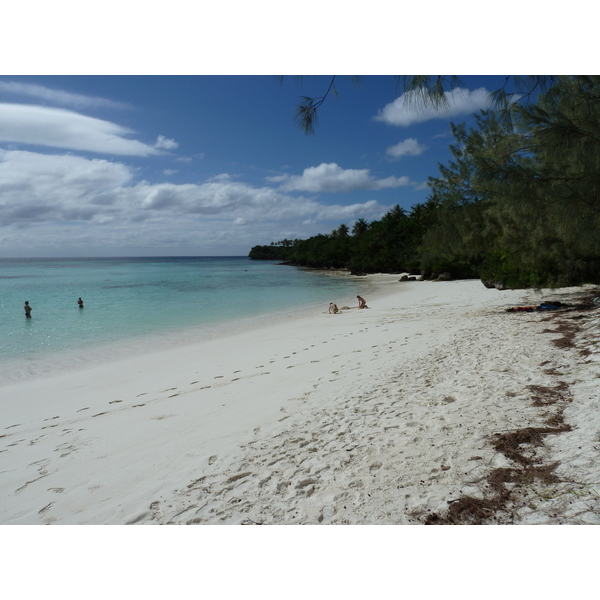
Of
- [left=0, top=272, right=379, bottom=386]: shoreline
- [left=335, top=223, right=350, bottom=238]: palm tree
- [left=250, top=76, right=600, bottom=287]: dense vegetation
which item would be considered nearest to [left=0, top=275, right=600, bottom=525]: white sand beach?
[left=250, top=76, right=600, bottom=287]: dense vegetation

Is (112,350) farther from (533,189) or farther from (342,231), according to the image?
(342,231)

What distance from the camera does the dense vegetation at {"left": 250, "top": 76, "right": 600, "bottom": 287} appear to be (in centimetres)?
429

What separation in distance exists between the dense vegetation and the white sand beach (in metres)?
1.91

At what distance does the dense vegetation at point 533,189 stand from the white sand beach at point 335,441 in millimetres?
1907

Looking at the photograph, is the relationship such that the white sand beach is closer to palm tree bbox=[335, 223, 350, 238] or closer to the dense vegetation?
the dense vegetation

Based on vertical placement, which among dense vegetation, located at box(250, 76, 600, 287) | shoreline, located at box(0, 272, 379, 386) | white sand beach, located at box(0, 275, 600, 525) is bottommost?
shoreline, located at box(0, 272, 379, 386)

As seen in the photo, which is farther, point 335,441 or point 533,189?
point 533,189

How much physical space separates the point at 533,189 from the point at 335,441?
13.7ft

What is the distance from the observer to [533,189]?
5.18 m

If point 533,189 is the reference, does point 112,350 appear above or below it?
below

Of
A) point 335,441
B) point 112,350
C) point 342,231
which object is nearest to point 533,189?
point 335,441

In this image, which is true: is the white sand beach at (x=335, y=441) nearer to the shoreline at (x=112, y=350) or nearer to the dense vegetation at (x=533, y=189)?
the dense vegetation at (x=533, y=189)

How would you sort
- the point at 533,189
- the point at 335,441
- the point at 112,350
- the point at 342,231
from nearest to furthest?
the point at 335,441
the point at 533,189
the point at 112,350
the point at 342,231

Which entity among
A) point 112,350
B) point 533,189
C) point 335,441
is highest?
point 533,189
